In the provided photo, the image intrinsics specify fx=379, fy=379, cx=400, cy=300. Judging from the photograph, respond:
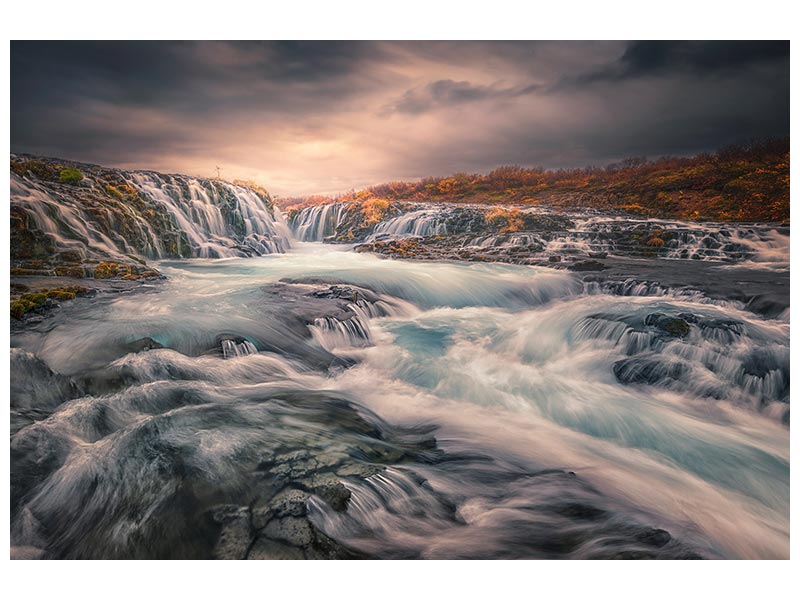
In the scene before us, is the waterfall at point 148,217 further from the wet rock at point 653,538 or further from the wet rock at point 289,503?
the wet rock at point 653,538

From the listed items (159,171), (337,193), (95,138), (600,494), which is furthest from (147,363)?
(600,494)

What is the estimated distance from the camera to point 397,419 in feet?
8.64

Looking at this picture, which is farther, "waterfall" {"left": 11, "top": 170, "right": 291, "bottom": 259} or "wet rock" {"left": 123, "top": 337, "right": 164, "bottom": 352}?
"waterfall" {"left": 11, "top": 170, "right": 291, "bottom": 259}

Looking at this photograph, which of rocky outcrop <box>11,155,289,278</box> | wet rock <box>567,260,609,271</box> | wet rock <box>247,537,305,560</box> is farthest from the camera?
wet rock <box>567,260,609,271</box>

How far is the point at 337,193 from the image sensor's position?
3.78 meters

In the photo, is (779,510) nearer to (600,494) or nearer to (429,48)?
(600,494)

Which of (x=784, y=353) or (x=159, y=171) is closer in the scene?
(x=784, y=353)

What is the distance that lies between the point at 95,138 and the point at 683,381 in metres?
5.00

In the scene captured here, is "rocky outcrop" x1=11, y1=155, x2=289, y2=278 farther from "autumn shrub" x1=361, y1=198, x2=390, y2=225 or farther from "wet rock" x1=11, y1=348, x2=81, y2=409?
"autumn shrub" x1=361, y1=198, x2=390, y2=225

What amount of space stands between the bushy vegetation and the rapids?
38 centimetres

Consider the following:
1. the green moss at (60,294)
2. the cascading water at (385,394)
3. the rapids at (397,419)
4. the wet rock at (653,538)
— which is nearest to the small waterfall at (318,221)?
the cascading water at (385,394)

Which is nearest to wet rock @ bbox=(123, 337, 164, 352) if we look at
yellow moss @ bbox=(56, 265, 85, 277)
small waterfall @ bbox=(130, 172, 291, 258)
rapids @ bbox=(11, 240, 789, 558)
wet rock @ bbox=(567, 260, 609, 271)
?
rapids @ bbox=(11, 240, 789, 558)

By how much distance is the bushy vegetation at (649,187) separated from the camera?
306cm

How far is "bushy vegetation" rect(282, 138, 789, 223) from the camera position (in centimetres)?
306
